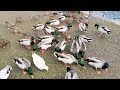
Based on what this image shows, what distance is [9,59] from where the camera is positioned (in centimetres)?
376

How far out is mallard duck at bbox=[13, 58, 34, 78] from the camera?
11.0 feet

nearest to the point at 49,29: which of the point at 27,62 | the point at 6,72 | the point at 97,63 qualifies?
the point at 27,62

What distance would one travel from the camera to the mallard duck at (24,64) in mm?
3367

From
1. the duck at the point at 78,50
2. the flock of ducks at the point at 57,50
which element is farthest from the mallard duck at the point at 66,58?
the duck at the point at 78,50

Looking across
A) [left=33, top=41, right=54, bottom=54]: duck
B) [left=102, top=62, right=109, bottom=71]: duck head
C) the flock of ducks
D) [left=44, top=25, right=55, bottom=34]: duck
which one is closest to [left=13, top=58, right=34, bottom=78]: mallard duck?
A: the flock of ducks

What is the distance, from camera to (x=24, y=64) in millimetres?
3434

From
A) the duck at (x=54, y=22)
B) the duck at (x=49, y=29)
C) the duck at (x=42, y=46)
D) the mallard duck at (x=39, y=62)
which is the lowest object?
the mallard duck at (x=39, y=62)

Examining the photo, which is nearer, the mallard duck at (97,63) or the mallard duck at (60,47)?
the mallard duck at (97,63)

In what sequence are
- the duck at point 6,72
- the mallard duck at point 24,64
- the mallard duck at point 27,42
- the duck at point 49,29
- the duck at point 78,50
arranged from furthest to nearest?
the duck at point 49,29 < the mallard duck at point 27,42 < the duck at point 78,50 < the mallard duck at point 24,64 < the duck at point 6,72

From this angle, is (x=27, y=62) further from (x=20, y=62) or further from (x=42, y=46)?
(x=42, y=46)

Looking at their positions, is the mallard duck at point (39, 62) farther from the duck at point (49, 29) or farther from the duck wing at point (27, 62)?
the duck at point (49, 29)

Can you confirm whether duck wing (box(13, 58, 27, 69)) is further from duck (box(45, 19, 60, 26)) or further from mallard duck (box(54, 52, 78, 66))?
duck (box(45, 19, 60, 26))

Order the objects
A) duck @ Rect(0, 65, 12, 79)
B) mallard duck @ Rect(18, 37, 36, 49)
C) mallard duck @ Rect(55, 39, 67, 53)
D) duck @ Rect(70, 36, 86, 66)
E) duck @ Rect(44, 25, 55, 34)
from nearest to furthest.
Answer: duck @ Rect(0, 65, 12, 79) → duck @ Rect(70, 36, 86, 66) → mallard duck @ Rect(55, 39, 67, 53) → mallard duck @ Rect(18, 37, 36, 49) → duck @ Rect(44, 25, 55, 34)
